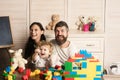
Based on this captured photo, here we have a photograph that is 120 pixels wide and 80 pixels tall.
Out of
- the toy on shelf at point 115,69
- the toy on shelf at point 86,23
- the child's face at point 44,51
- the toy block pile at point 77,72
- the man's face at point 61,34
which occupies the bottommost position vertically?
the toy on shelf at point 115,69

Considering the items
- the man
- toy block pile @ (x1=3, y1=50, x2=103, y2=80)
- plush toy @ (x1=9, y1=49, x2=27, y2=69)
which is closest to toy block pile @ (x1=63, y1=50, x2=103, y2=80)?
toy block pile @ (x1=3, y1=50, x2=103, y2=80)

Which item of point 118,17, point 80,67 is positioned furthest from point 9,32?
point 80,67

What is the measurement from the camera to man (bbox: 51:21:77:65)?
2.06m

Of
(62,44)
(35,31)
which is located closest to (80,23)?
(35,31)

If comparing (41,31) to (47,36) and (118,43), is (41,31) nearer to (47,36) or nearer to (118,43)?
(47,36)

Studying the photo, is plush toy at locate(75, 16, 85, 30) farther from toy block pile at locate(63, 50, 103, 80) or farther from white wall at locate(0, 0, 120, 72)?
toy block pile at locate(63, 50, 103, 80)

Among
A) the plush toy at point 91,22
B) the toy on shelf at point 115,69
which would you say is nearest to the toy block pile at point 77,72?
the toy on shelf at point 115,69

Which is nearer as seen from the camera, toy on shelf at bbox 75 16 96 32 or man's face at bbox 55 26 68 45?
man's face at bbox 55 26 68 45

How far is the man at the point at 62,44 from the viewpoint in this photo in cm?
206

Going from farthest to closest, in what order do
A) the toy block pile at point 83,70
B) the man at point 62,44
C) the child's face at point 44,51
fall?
the man at point 62,44, the child's face at point 44,51, the toy block pile at point 83,70

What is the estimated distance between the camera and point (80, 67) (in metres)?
1.51

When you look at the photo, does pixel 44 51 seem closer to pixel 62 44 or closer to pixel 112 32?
pixel 62 44

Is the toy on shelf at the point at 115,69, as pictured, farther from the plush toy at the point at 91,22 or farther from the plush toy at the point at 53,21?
the plush toy at the point at 53,21

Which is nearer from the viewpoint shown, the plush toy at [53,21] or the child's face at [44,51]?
the child's face at [44,51]
